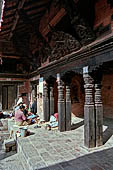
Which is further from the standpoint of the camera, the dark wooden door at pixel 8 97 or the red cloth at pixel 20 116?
the dark wooden door at pixel 8 97

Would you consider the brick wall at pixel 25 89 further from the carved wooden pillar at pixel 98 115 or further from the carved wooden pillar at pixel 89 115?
the carved wooden pillar at pixel 98 115

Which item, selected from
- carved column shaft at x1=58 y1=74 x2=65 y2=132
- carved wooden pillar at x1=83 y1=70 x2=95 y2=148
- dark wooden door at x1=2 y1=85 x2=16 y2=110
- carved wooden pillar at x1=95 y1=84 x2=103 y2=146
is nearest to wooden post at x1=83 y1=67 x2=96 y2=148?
carved wooden pillar at x1=83 y1=70 x2=95 y2=148

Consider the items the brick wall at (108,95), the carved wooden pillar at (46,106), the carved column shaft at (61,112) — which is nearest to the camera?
the carved column shaft at (61,112)

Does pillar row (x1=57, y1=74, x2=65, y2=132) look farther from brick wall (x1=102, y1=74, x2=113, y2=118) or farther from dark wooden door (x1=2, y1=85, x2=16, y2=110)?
dark wooden door (x1=2, y1=85, x2=16, y2=110)

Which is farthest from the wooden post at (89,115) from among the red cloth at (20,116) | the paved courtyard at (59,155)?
the red cloth at (20,116)

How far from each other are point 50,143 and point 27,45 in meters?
7.22

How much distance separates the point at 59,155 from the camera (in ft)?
12.6

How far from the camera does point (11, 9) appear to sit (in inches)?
219

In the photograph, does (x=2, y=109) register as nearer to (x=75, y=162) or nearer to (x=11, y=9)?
(x=11, y=9)

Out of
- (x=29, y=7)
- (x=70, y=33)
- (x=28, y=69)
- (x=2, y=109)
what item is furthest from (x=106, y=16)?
(x=2, y=109)

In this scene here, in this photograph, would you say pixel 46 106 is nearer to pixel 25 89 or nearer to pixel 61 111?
pixel 61 111

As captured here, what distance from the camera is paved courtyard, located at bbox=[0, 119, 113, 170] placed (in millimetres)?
3336

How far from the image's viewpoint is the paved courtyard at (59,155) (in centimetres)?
334

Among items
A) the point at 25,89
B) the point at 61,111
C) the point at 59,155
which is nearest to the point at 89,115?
the point at 59,155
